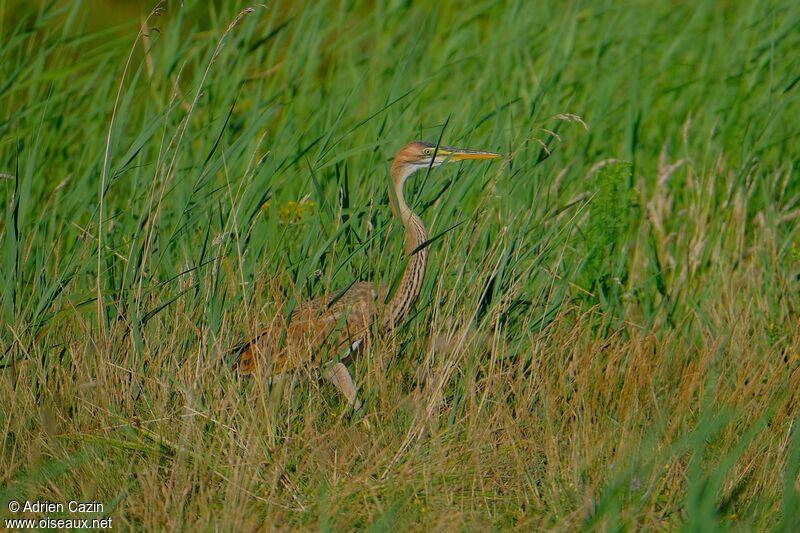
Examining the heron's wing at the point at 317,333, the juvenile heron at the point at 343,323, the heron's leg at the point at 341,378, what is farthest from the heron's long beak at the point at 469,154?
the heron's leg at the point at 341,378

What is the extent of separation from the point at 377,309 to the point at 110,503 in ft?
4.08

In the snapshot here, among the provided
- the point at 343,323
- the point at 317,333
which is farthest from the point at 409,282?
the point at 317,333

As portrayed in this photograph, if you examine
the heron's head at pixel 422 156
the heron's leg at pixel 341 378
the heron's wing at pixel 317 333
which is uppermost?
the heron's head at pixel 422 156

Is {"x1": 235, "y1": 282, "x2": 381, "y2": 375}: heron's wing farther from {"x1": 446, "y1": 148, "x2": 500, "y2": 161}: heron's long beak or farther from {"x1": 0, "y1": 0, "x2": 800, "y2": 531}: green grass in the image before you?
{"x1": 446, "y1": 148, "x2": 500, "y2": 161}: heron's long beak

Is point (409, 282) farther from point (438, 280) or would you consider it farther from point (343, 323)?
point (343, 323)

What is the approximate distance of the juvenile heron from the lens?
355cm

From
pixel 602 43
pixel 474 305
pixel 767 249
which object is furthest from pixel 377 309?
pixel 602 43

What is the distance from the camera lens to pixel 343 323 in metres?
3.84

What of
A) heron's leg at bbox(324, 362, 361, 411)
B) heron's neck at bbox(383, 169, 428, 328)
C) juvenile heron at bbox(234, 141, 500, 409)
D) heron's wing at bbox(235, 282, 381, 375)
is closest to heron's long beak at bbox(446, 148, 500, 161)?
juvenile heron at bbox(234, 141, 500, 409)

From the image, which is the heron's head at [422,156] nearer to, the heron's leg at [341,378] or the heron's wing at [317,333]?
the heron's wing at [317,333]

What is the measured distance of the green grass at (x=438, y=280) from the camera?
3.10 meters

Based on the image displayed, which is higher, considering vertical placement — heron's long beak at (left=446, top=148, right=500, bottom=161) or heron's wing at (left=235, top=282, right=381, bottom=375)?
heron's long beak at (left=446, top=148, right=500, bottom=161)

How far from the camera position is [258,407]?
3281 millimetres

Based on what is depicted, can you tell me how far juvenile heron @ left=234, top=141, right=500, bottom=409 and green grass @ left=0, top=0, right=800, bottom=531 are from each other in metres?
0.08
